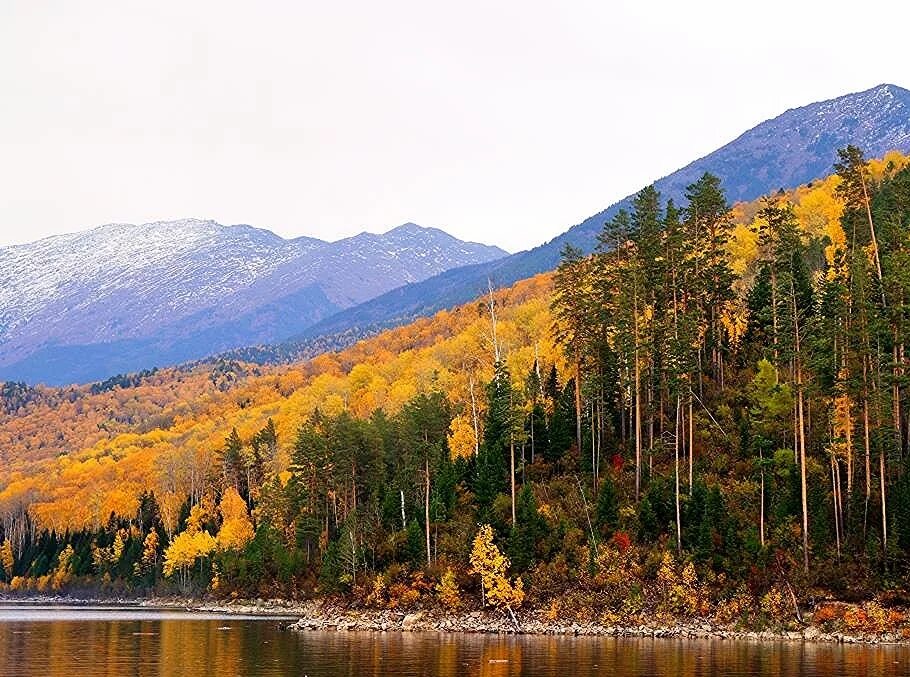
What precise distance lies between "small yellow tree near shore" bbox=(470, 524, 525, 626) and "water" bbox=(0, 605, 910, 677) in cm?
628

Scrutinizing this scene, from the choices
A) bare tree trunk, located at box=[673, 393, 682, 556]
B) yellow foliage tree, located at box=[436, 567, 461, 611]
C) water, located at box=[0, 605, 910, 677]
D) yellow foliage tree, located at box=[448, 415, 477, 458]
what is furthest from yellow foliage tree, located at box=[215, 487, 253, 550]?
bare tree trunk, located at box=[673, 393, 682, 556]

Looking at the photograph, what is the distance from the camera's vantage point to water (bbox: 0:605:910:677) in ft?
196

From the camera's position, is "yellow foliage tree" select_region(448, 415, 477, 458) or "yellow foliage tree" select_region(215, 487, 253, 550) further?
"yellow foliage tree" select_region(215, 487, 253, 550)

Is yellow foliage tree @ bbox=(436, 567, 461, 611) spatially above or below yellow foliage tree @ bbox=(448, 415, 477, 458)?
below

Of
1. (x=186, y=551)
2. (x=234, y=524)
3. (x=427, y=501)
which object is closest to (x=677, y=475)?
(x=427, y=501)

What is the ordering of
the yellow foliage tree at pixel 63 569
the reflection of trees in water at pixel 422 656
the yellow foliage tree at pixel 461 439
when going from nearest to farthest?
the reflection of trees in water at pixel 422 656 < the yellow foliage tree at pixel 461 439 < the yellow foliage tree at pixel 63 569

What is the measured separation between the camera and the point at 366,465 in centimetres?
11719

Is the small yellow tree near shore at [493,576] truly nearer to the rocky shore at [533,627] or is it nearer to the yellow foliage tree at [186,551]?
the rocky shore at [533,627]

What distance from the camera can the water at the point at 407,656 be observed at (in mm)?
59875

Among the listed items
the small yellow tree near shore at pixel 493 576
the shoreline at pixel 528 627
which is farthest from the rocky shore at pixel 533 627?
the small yellow tree near shore at pixel 493 576

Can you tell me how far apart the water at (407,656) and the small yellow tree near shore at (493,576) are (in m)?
6.28

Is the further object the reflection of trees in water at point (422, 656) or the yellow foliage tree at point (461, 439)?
the yellow foliage tree at point (461, 439)

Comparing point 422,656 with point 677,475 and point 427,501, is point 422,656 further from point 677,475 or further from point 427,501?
point 427,501

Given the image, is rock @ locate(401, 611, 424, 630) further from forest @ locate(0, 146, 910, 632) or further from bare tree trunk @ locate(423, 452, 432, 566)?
bare tree trunk @ locate(423, 452, 432, 566)
